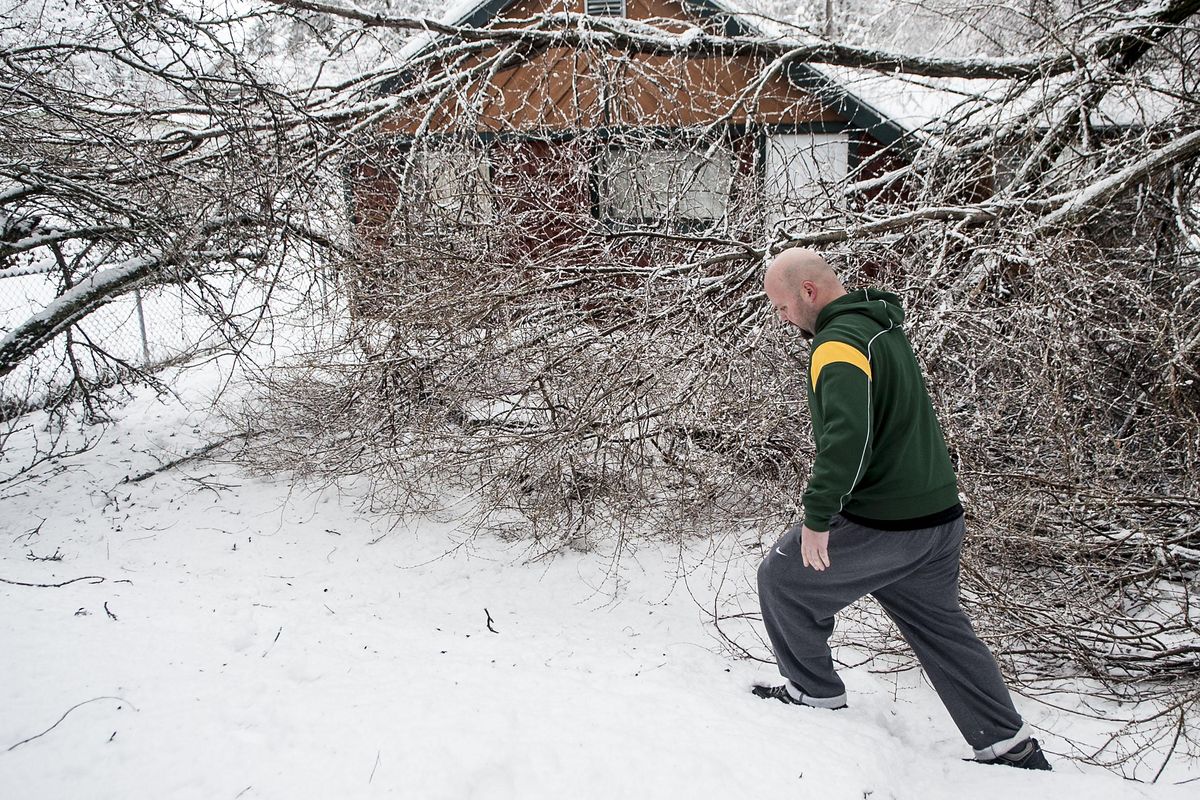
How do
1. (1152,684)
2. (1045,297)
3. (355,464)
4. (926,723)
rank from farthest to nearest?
(355,464) → (1045,297) → (1152,684) → (926,723)

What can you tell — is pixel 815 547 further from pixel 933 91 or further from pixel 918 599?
pixel 933 91

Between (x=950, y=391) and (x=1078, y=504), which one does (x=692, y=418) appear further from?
(x=1078, y=504)

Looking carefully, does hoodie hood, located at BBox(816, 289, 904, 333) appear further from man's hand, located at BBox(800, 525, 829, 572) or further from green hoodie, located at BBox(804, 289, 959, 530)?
man's hand, located at BBox(800, 525, 829, 572)

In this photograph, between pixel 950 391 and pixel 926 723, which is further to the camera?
pixel 950 391

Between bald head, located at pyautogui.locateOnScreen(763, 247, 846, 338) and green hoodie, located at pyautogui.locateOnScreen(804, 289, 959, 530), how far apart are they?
0.05 m

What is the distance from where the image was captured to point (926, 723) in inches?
122

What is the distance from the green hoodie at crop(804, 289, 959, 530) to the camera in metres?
2.31

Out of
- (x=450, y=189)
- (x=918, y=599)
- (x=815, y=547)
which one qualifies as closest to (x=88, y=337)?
(x=450, y=189)

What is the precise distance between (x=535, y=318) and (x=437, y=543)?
5.75 ft

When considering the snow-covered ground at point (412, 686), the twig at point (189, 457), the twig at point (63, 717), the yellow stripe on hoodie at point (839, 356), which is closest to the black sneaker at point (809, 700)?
the snow-covered ground at point (412, 686)

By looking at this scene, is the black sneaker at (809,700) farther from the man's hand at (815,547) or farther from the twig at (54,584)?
the twig at (54,584)

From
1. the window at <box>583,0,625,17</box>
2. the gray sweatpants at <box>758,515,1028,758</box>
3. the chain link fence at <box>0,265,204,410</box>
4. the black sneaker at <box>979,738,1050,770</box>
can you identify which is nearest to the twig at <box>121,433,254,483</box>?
the chain link fence at <box>0,265,204,410</box>

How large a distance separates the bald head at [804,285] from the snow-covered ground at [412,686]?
145 cm

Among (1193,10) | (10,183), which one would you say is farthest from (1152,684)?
(10,183)
